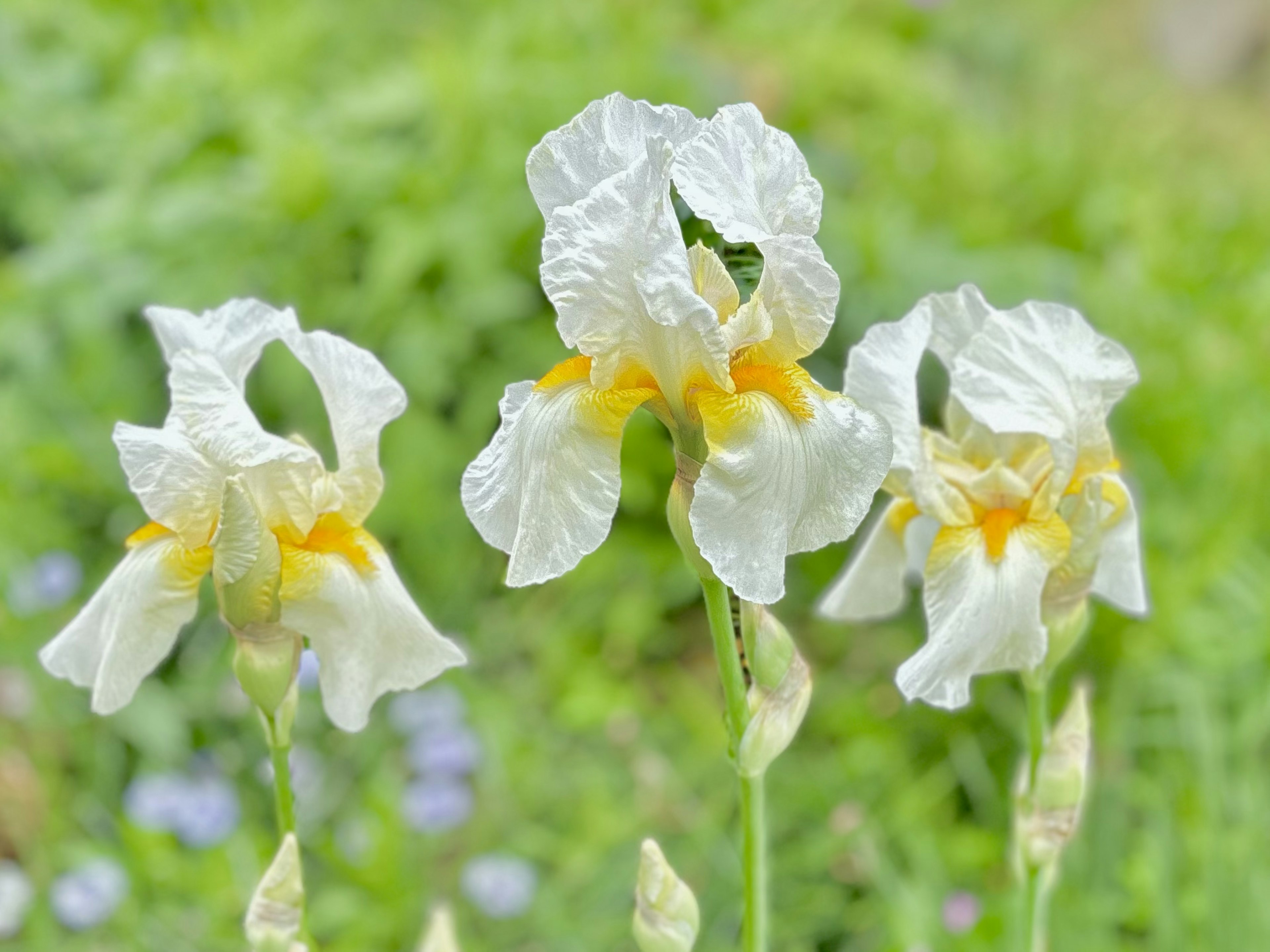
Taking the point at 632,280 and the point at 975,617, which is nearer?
the point at 632,280

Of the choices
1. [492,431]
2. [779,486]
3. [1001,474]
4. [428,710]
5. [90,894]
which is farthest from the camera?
[492,431]

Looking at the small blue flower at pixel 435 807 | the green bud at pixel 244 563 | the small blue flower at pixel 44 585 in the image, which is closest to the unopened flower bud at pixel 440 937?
the green bud at pixel 244 563

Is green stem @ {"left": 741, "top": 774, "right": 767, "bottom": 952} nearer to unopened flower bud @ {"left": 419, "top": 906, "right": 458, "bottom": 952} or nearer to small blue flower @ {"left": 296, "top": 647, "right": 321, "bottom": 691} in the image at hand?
unopened flower bud @ {"left": 419, "top": 906, "right": 458, "bottom": 952}

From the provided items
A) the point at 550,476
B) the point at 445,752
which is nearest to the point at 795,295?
the point at 550,476

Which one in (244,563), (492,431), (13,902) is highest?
(244,563)

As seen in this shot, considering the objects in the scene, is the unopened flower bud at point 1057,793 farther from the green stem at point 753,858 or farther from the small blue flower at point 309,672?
the small blue flower at point 309,672

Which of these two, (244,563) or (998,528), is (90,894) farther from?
(998,528)
